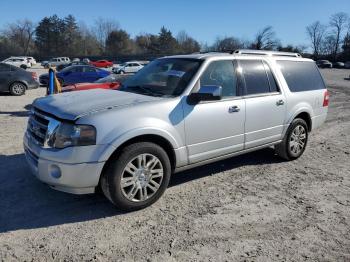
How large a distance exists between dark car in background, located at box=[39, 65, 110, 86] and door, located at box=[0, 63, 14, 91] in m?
4.04

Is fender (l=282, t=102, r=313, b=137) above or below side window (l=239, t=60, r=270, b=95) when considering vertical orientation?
below

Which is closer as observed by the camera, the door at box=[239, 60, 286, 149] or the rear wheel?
the door at box=[239, 60, 286, 149]

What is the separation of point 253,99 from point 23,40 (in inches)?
4836

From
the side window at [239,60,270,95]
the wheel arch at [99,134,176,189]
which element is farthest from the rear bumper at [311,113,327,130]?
the wheel arch at [99,134,176,189]

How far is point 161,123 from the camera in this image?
170 inches

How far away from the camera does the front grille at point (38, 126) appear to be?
416 centimetres

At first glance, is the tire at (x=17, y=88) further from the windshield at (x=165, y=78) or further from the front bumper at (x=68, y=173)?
the front bumper at (x=68, y=173)

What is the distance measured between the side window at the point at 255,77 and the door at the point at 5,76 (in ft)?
42.0

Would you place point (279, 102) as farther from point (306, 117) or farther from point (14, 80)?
point (14, 80)

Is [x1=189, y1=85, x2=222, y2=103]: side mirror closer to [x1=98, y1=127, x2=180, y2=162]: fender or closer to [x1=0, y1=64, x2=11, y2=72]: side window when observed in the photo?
[x1=98, y1=127, x2=180, y2=162]: fender

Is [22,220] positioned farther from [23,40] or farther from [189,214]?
[23,40]

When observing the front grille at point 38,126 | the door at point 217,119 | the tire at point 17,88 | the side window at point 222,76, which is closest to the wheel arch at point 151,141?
the door at point 217,119

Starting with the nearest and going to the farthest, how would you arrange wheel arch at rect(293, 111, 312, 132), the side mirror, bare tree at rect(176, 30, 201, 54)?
1. the side mirror
2. wheel arch at rect(293, 111, 312, 132)
3. bare tree at rect(176, 30, 201, 54)

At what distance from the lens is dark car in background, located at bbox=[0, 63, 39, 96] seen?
15.2 metres
